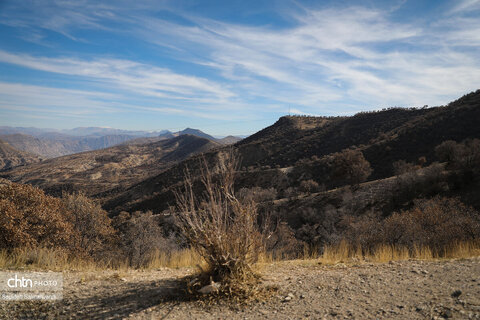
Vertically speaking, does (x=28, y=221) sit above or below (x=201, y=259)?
above

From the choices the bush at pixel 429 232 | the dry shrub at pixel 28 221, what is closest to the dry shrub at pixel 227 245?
the bush at pixel 429 232

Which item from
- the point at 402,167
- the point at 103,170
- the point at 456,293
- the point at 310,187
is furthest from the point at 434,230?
the point at 103,170

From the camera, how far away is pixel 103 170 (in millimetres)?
114250

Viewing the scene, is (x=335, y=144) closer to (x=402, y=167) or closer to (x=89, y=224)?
(x=402, y=167)

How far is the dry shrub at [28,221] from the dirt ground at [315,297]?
3.61 m

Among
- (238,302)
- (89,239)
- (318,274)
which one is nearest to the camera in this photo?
(238,302)

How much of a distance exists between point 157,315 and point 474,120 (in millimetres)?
44305

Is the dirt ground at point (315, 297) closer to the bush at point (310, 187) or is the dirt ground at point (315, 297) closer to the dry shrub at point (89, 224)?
the dry shrub at point (89, 224)

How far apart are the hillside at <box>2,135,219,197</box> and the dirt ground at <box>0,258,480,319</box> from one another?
234ft

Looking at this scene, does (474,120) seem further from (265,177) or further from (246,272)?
(246,272)

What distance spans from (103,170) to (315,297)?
→ 125553mm

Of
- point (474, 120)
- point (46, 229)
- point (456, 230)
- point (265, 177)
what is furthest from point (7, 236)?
point (474, 120)

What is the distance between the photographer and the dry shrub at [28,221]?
23.8ft

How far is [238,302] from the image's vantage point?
4031mm
